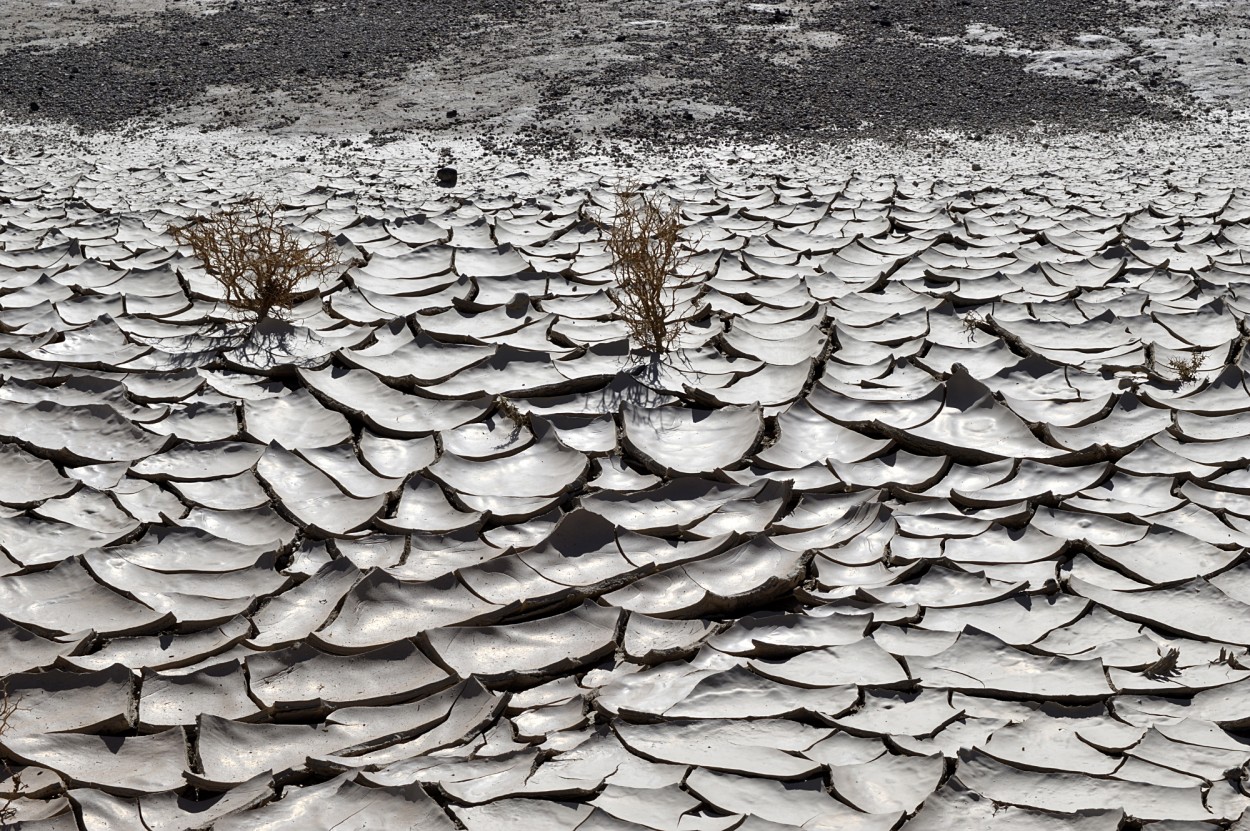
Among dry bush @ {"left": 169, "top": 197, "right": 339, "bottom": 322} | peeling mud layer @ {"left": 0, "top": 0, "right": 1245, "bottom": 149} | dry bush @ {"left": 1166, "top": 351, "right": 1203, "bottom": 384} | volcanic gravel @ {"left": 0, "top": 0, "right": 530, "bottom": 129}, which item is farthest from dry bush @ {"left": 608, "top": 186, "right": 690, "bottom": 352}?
volcanic gravel @ {"left": 0, "top": 0, "right": 530, "bottom": 129}

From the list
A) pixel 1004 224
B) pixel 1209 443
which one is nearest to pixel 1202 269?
pixel 1004 224

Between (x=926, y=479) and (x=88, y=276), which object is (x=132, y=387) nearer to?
(x=88, y=276)

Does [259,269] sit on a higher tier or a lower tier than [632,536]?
higher

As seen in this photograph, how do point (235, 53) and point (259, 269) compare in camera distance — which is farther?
point (235, 53)

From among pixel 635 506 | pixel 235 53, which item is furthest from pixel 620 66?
pixel 635 506

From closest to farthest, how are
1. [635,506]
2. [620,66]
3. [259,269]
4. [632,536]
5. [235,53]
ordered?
[632,536]
[635,506]
[259,269]
[620,66]
[235,53]

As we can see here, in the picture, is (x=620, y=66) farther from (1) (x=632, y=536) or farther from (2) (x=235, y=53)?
(1) (x=632, y=536)

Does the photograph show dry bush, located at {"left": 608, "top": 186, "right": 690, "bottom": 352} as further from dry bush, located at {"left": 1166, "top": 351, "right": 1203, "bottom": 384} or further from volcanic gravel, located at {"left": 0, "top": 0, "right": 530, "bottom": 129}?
volcanic gravel, located at {"left": 0, "top": 0, "right": 530, "bottom": 129}
